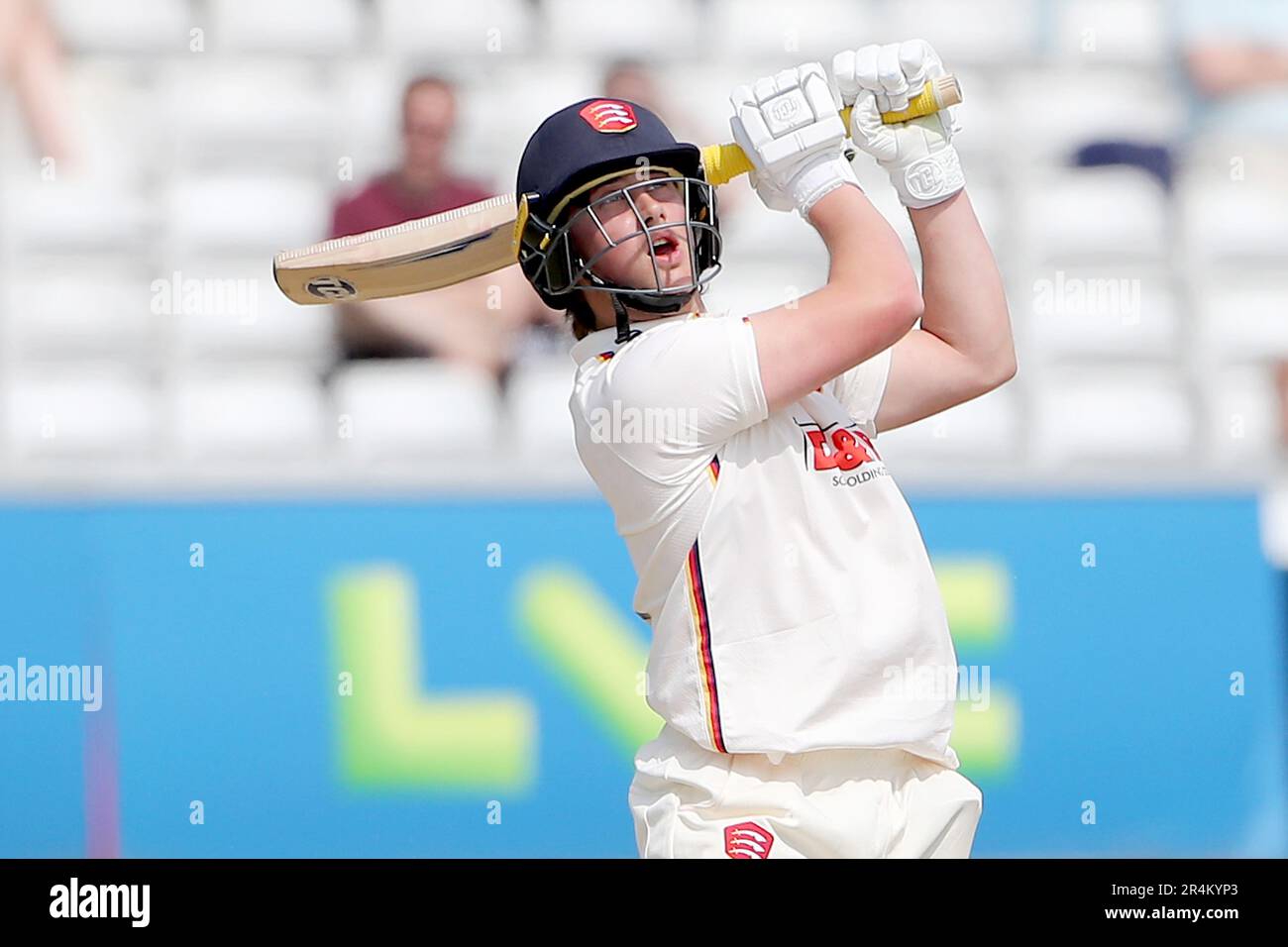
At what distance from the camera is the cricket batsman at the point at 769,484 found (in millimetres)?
1666

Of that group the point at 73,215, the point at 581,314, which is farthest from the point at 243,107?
the point at 581,314

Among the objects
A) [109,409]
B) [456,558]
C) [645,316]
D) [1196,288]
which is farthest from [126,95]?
[1196,288]

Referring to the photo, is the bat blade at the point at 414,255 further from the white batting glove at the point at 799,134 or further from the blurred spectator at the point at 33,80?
the blurred spectator at the point at 33,80

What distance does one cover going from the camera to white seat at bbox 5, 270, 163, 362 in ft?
11.8

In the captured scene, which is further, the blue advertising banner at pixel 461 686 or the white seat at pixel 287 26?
the white seat at pixel 287 26

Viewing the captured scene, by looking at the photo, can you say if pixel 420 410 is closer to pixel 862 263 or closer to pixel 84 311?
pixel 84 311

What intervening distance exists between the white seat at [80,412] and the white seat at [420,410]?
17.4 inches

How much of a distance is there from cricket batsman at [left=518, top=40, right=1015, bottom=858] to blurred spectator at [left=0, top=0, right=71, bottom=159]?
2.15 meters

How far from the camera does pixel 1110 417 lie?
357 cm

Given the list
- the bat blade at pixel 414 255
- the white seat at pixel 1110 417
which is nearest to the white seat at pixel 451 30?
the white seat at pixel 1110 417

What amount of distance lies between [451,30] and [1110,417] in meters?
1.71

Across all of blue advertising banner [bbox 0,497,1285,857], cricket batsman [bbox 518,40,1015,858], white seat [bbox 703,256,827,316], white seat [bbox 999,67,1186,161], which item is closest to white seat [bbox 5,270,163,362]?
blue advertising banner [bbox 0,497,1285,857]

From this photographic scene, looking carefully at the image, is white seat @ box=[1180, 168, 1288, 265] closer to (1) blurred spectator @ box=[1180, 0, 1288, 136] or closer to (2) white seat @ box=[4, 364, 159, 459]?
(1) blurred spectator @ box=[1180, 0, 1288, 136]
